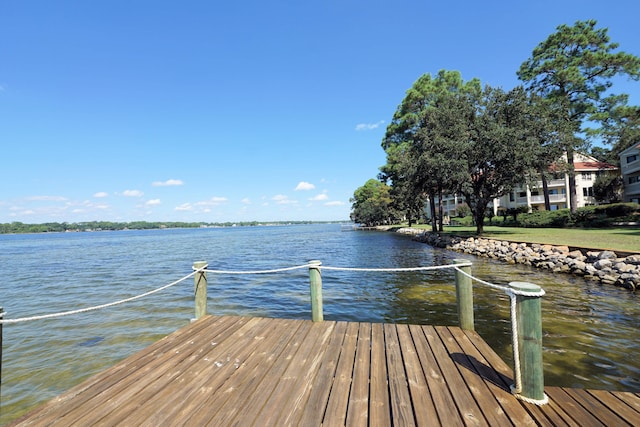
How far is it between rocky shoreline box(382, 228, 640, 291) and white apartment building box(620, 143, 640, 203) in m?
30.6

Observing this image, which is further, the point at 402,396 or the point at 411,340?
the point at 411,340

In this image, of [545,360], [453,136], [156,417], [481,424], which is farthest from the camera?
[453,136]

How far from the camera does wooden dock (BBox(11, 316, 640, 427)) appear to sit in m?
2.55

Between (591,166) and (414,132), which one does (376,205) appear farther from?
(591,166)

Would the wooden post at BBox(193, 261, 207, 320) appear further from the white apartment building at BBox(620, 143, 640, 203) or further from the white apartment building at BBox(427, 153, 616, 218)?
the white apartment building at BBox(427, 153, 616, 218)

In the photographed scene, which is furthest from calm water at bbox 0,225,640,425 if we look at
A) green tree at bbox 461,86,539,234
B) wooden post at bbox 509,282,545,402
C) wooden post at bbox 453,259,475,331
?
green tree at bbox 461,86,539,234

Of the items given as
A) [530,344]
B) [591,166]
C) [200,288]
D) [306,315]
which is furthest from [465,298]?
[591,166]

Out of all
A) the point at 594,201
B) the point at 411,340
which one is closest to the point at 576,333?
the point at 411,340

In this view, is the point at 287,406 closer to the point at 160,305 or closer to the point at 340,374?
the point at 340,374

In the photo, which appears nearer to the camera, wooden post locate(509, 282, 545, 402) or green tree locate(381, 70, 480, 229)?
wooden post locate(509, 282, 545, 402)

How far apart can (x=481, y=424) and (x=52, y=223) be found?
26760 cm

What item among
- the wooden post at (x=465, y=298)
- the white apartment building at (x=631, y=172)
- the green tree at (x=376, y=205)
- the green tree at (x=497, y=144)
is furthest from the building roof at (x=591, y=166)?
the wooden post at (x=465, y=298)

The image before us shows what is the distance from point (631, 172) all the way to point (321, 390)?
4991cm

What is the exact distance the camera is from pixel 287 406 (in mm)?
2748
